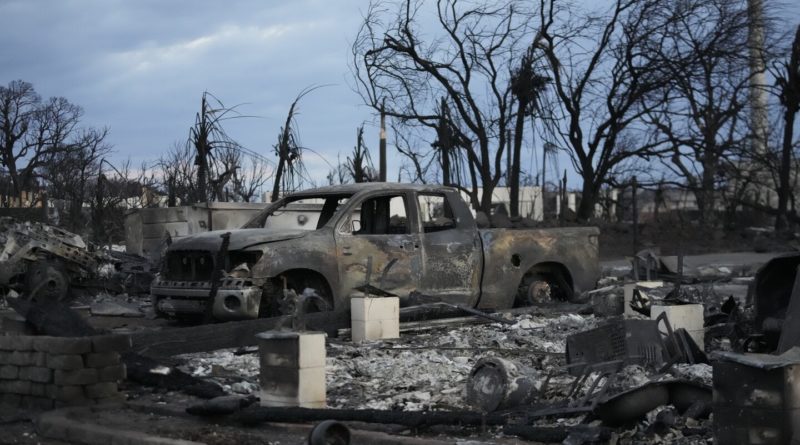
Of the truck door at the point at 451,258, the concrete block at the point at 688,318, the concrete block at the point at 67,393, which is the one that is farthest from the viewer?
the truck door at the point at 451,258

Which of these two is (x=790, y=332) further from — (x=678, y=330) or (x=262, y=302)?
(x=262, y=302)

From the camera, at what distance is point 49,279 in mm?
14195

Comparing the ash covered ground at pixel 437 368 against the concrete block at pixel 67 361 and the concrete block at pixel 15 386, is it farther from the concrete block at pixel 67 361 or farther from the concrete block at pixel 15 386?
the concrete block at pixel 15 386

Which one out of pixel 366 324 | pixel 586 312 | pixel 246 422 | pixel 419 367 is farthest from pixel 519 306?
pixel 246 422

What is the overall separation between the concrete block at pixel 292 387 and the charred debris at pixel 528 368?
0.08 meters

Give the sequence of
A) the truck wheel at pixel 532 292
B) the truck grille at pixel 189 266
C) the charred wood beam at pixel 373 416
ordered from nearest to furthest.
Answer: the charred wood beam at pixel 373 416 < the truck grille at pixel 189 266 < the truck wheel at pixel 532 292

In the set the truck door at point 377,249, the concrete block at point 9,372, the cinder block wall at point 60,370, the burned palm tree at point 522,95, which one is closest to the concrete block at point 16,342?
the cinder block wall at point 60,370

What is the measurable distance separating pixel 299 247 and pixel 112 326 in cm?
289

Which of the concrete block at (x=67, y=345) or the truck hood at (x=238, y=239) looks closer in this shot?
the concrete block at (x=67, y=345)

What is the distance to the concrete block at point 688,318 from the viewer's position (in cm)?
810

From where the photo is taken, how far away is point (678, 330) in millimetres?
7379

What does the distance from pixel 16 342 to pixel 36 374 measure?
294mm

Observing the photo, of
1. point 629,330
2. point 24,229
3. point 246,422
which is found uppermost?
point 24,229

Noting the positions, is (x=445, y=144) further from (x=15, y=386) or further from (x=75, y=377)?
(x=75, y=377)
